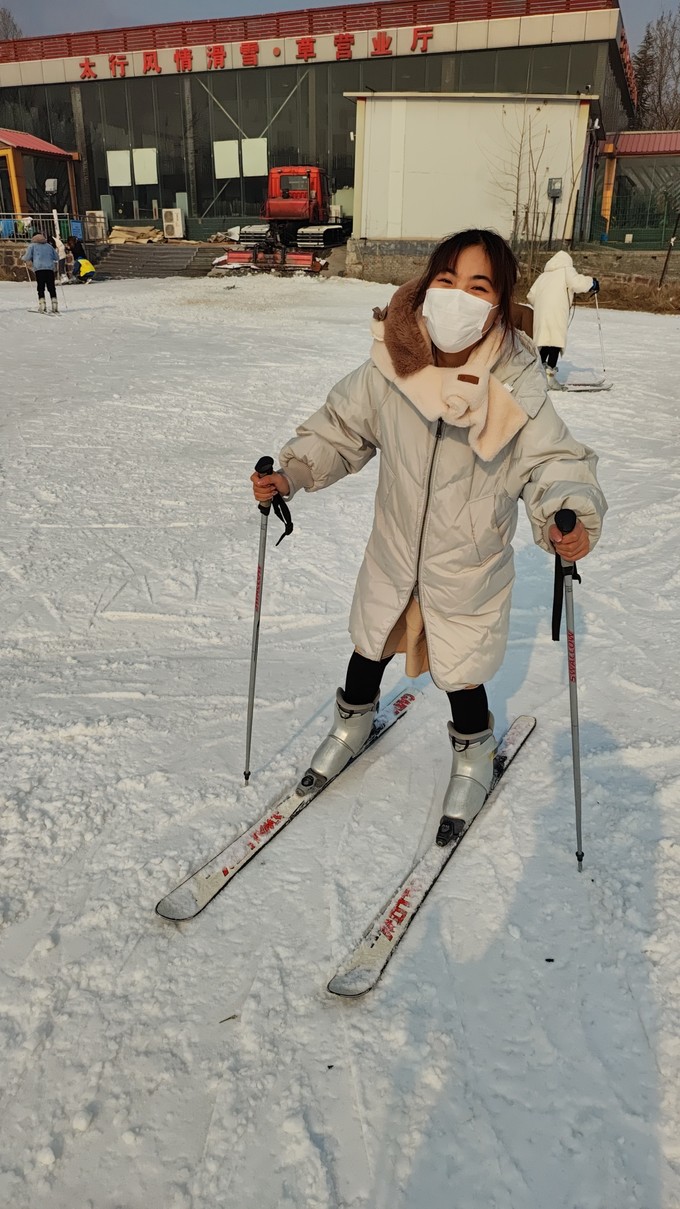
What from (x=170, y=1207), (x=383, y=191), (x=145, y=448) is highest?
(x=383, y=191)

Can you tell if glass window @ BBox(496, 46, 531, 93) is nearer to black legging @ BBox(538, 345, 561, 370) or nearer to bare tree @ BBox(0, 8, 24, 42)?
black legging @ BBox(538, 345, 561, 370)

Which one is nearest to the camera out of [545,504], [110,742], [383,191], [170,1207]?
[170,1207]

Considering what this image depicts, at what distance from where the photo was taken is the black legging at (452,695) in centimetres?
248

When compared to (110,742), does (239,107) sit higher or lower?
higher

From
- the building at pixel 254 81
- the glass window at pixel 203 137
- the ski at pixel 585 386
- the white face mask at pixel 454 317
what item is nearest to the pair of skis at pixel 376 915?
the white face mask at pixel 454 317

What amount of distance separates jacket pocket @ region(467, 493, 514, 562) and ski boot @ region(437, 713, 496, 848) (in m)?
0.71

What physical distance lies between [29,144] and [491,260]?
3375 cm

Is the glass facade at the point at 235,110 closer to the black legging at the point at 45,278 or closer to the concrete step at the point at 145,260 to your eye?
the concrete step at the point at 145,260

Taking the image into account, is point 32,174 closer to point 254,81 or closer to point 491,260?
point 254,81

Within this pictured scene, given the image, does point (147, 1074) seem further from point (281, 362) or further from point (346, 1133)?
point (281, 362)

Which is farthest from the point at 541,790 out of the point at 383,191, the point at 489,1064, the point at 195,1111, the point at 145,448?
the point at 383,191

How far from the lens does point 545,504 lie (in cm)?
199

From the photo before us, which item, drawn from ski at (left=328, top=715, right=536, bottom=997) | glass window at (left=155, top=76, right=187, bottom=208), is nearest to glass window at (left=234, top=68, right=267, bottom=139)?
glass window at (left=155, top=76, right=187, bottom=208)

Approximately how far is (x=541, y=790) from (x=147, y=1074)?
1631mm
